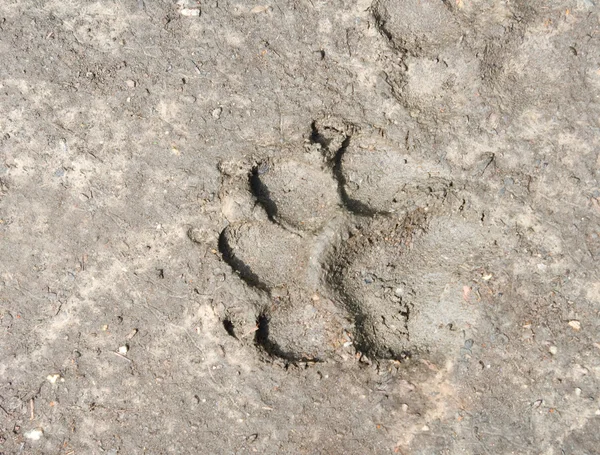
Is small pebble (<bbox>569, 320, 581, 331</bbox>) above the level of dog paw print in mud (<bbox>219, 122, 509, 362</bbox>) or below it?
above

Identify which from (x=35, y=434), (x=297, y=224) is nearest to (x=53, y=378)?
(x=35, y=434)

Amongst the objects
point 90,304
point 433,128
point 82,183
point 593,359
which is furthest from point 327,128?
point 593,359

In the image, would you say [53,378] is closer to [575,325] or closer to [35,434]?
[35,434]

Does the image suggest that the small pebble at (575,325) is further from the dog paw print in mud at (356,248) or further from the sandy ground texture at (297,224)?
the dog paw print in mud at (356,248)

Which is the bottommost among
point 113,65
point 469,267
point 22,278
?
point 22,278

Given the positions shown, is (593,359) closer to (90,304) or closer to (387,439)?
(387,439)

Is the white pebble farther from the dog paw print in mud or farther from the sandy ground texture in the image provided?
the dog paw print in mud

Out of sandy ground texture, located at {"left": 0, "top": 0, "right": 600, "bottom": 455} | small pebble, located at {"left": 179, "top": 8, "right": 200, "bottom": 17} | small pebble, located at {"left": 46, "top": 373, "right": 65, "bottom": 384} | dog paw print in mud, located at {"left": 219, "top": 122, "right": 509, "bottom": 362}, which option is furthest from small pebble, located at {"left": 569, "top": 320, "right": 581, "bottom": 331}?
small pebble, located at {"left": 46, "top": 373, "right": 65, "bottom": 384}
